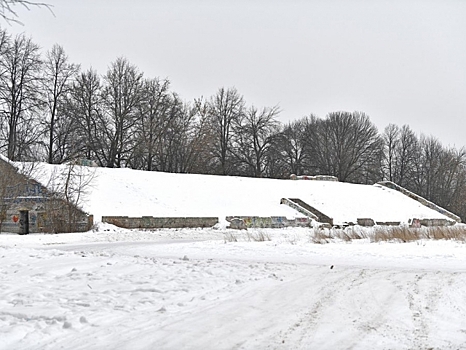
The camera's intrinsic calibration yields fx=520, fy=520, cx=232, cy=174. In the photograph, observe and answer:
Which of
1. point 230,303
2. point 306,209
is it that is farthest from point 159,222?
point 230,303

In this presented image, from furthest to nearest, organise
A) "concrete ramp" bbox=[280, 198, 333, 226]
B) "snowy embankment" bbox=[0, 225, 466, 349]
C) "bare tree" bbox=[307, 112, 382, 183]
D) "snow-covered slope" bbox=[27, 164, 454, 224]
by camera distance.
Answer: "bare tree" bbox=[307, 112, 382, 183]
"concrete ramp" bbox=[280, 198, 333, 226]
"snow-covered slope" bbox=[27, 164, 454, 224]
"snowy embankment" bbox=[0, 225, 466, 349]

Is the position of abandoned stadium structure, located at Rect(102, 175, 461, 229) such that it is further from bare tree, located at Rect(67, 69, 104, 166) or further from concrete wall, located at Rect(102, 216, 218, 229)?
bare tree, located at Rect(67, 69, 104, 166)

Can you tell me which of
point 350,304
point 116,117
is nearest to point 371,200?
point 116,117

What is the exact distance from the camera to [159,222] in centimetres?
2844

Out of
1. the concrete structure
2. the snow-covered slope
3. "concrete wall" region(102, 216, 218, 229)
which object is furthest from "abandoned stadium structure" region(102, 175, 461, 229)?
the concrete structure

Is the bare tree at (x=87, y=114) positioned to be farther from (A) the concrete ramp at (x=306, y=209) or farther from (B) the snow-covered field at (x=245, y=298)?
(B) the snow-covered field at (x=245, y=298)

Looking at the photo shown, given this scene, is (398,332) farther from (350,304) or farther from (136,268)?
(136,268)

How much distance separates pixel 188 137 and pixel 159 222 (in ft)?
92.0

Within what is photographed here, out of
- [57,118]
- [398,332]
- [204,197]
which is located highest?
[57,118]

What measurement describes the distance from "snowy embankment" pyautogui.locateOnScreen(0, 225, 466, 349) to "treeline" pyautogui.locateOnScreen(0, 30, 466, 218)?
23.6 m

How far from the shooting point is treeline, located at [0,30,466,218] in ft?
144

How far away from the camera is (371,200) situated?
43.1 meters

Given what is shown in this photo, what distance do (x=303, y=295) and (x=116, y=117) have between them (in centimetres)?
4473

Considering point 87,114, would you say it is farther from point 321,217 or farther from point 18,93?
point 321,217
